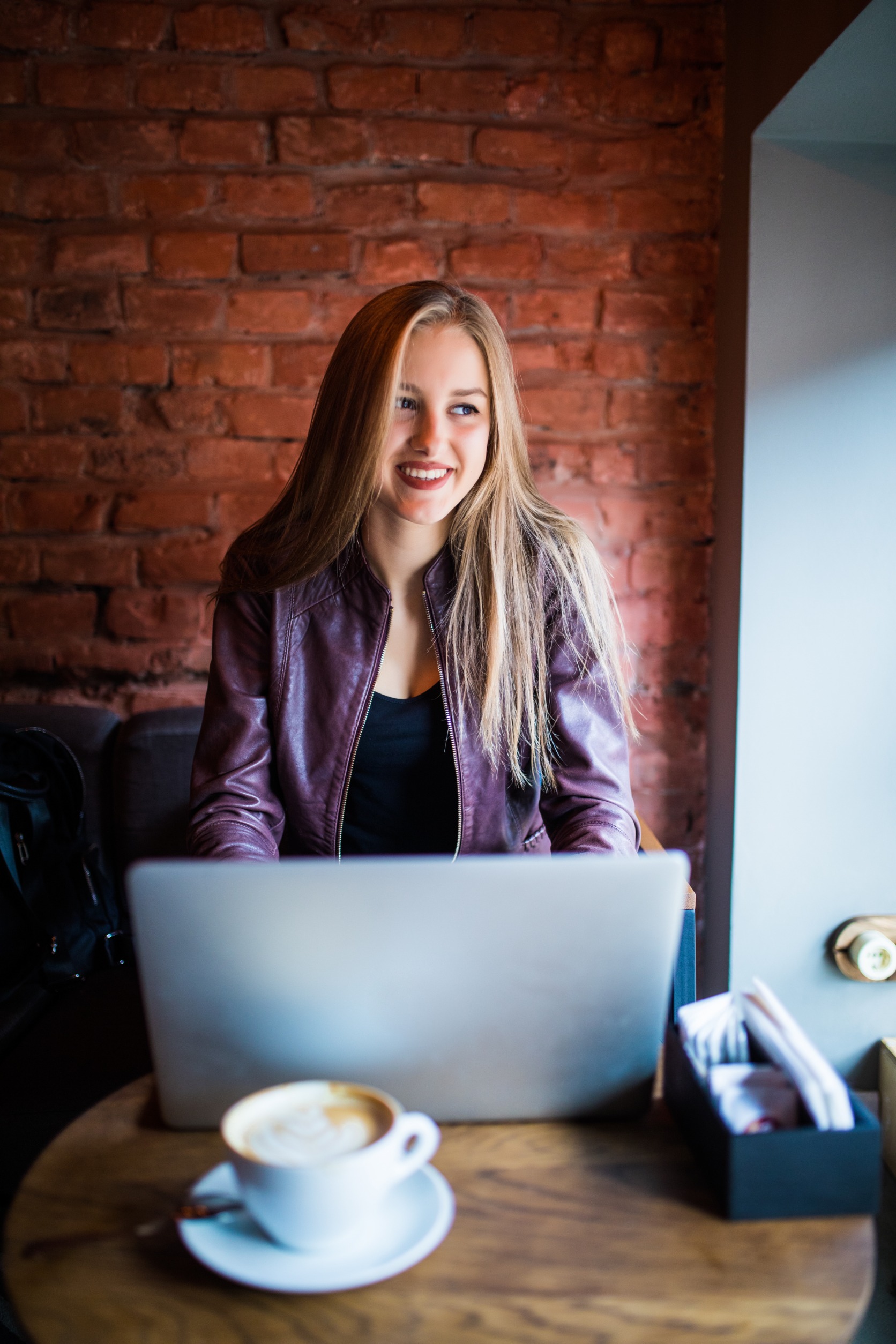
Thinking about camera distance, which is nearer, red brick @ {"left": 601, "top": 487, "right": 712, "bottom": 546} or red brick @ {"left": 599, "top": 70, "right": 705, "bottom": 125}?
red brick @ {"left": 599, "top": 70, "right": 705, "bottom": 125}

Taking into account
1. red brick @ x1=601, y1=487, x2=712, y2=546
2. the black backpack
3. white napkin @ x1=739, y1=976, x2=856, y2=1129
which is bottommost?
the black backpack

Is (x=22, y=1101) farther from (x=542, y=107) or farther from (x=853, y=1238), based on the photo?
(x=542, y=107)

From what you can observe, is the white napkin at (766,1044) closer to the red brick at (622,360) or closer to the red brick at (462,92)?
the red brick at (622,360)

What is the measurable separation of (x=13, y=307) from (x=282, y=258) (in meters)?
0.54

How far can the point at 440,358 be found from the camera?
140 centimetres

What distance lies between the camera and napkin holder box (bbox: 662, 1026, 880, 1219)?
674mm

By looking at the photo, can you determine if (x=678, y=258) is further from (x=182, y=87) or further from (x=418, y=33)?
(x=182, y=87)

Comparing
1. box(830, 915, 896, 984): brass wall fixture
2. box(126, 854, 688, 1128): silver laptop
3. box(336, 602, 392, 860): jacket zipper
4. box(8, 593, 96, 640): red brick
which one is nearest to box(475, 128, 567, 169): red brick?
box(336, 602, 392, 860): jacket zipper

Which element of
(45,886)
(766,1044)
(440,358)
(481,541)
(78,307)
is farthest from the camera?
(78,307)

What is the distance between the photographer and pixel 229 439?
2014mm

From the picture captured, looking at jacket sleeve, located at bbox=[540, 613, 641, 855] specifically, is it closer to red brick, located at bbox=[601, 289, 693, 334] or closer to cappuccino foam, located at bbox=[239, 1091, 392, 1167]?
cappuccino foam, located at bbox=[239, 1091, 392, 1167]

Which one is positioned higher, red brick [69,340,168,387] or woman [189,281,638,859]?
red brick [69,340,168,387]

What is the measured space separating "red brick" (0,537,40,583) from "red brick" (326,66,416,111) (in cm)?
106

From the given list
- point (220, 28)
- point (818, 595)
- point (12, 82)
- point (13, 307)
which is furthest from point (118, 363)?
point (818, 595)
